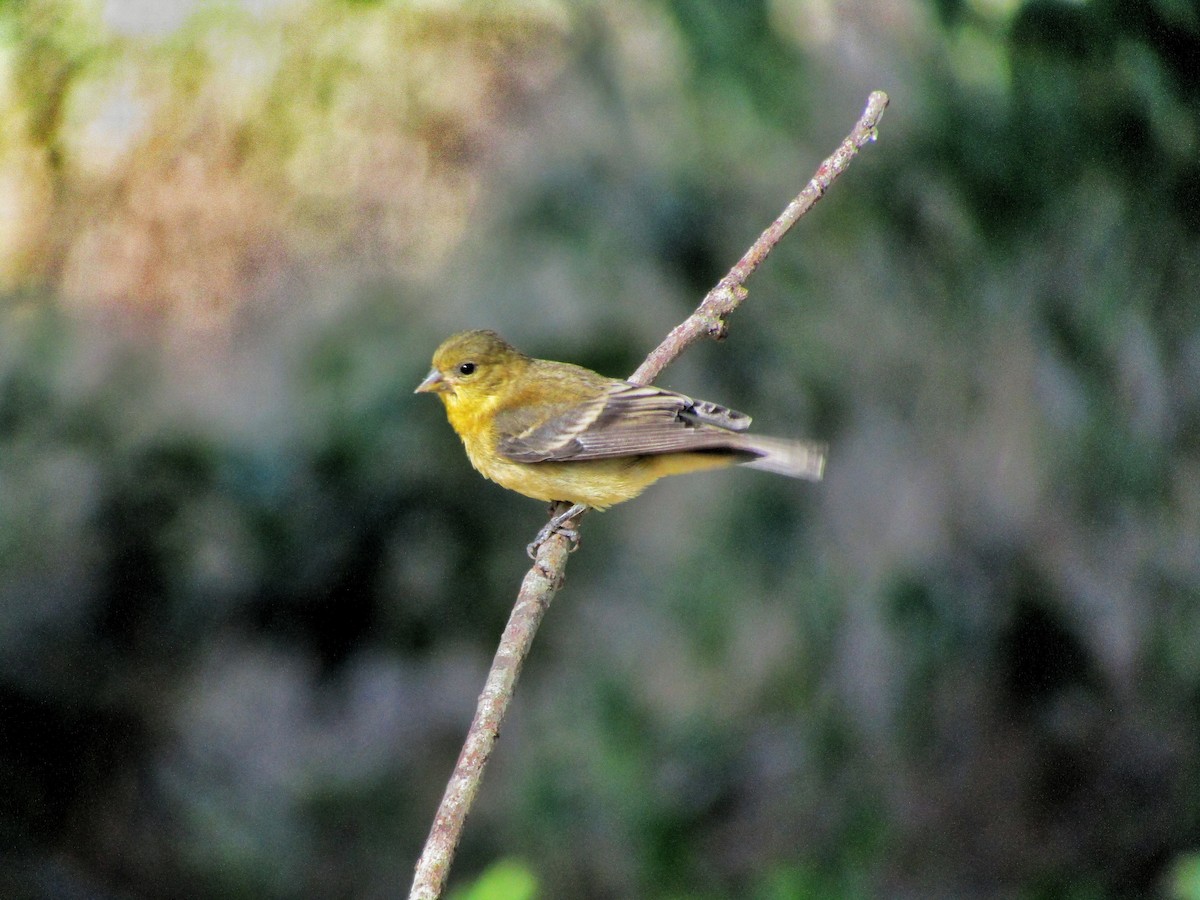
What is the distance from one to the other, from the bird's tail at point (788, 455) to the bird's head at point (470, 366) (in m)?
1.05

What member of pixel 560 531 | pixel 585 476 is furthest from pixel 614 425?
pixel 560 531

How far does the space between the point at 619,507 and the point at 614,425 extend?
8.31 ft

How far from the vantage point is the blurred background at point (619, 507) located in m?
4.91

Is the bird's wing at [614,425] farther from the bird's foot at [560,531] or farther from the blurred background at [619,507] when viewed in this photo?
the blurred background at [619,507]

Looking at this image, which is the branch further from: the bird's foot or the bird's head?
the bird's head

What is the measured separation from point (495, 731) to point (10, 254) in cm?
461

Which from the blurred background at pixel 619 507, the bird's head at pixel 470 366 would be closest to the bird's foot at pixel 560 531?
the bird's head at pixel 470 366

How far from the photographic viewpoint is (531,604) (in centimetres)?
271

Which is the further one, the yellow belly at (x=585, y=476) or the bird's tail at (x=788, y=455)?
the yellow belly at (x=585, y=476)

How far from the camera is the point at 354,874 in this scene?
618 centimetres

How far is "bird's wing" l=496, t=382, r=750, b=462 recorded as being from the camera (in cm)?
330

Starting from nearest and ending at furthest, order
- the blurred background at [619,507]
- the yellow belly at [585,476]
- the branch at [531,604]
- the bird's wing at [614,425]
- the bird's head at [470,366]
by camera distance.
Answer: the branch at [531,604], the bird's wing at [614,425], the yellow belly at [585,476], the bird's head at [470,366], the blurred background at [619,507]

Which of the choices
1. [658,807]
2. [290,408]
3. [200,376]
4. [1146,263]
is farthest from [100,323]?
[1146,263]

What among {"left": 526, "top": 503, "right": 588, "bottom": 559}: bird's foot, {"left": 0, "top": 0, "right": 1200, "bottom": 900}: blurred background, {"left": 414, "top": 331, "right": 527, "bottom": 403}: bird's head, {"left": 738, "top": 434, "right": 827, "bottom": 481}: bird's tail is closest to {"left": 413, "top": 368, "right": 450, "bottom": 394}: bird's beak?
{"left": 414, "top": 331, "right": 527, "bottom": 403}: bird's head
